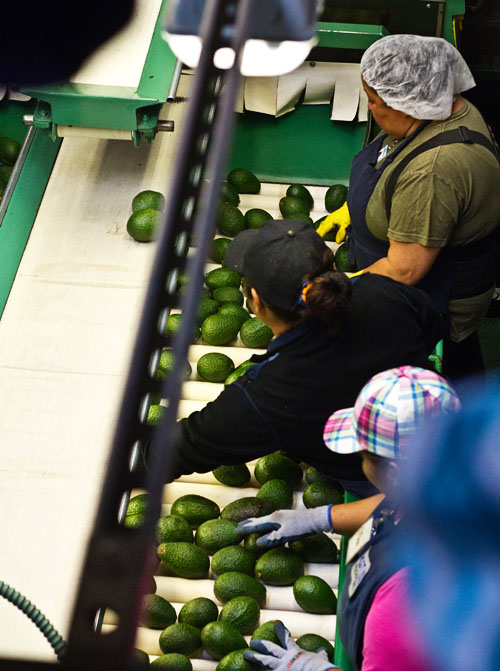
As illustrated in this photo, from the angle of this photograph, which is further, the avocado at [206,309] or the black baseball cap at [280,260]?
the avocado at [206,309]

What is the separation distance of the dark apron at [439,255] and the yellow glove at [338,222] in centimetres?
39

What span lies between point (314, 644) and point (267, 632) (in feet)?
0.48

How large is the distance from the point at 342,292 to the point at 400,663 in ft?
3.35

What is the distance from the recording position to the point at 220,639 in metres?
2.42

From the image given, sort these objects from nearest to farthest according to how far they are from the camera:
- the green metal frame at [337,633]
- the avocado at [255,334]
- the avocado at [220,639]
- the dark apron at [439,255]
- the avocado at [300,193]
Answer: the green metal frame at [337,633] → the avocado at [220,639] → the dark apron at [439,255] → the avocado at [255,334] → the avocado at [300,193]

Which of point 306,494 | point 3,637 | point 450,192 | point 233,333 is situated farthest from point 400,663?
point 233,333

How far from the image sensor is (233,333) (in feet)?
11.3

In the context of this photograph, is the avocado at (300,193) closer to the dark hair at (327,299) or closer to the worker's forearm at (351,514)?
the dark hair at (327,299)

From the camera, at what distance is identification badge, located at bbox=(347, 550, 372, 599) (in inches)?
74.0

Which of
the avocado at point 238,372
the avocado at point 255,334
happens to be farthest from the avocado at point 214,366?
the avocado at point 255,334

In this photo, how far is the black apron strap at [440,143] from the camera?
2.91 meters

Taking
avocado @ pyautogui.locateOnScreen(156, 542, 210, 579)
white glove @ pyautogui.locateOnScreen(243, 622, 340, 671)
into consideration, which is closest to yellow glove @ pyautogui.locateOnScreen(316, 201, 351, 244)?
avocado @ pyautogui.locateOnScreen(156, 542, 210, 579)

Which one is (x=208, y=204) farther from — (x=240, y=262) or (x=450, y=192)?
(x=450, y=192)

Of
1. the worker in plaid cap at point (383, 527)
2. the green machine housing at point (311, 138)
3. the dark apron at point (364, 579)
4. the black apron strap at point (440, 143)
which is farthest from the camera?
the green machine housing at point (311, 138)
